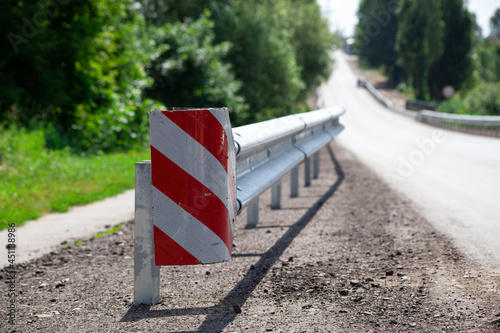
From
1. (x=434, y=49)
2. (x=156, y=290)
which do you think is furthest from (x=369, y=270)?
(x=434, y=49)

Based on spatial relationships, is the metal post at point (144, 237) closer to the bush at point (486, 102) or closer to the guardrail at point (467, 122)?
the guardrail at point (467, 122)

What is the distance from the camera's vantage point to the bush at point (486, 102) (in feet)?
112

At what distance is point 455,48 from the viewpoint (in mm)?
58781

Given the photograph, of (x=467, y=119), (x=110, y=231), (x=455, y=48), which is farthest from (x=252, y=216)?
(x=455, y=48)

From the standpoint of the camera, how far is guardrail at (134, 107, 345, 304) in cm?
354

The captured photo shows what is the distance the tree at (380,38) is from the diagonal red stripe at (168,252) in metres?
92.9

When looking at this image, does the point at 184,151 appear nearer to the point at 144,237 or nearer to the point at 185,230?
the point at 185,230

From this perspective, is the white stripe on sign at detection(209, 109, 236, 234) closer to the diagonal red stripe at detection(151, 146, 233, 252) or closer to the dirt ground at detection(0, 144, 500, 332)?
the diagonal red stripe at detection(151, 146, 233, 252)

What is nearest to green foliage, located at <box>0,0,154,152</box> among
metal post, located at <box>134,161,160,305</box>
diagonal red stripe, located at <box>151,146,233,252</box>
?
metal post, located at <box>134,161,160,305</box>

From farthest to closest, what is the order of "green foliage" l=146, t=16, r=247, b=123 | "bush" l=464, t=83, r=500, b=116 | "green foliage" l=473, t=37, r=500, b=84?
"green foliage" l=473, t=37, r=500, b=84
"bush" l=464, t=83, r=500, b=116
"green foliage" l=146, t=16, r=247, b=123

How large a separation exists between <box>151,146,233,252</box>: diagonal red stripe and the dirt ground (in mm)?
584

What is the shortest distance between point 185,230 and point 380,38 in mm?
96391

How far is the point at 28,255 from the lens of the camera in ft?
16.9

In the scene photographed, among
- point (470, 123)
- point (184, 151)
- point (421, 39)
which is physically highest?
point (421, 39)
